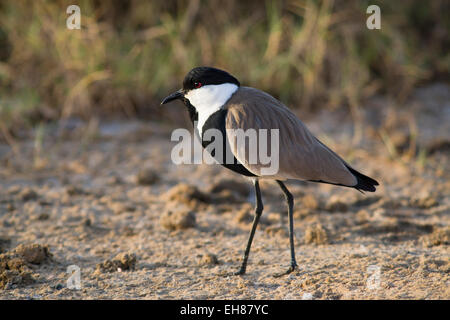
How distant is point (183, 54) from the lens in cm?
666

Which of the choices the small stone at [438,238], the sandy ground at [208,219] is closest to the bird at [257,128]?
the sandy ground at [208,219]

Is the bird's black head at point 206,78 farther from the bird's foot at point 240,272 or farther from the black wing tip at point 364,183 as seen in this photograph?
the bird's foot at point 240,272

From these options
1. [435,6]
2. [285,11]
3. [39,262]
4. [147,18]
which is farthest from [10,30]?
[435,6]

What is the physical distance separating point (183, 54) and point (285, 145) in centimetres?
325

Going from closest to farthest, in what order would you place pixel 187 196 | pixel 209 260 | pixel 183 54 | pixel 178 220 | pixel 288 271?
pixel 288 271
pixel 209 260
pixel 178 220
pixel 187 196
pixel 183 54

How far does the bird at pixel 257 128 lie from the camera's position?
3619mm

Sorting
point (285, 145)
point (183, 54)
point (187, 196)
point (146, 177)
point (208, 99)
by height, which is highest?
point (183, 54)

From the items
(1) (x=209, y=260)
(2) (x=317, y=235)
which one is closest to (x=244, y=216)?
(2) (x=317, y=235)

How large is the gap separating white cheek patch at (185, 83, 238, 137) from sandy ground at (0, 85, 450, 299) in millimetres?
910

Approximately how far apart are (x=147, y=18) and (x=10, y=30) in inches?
63.3

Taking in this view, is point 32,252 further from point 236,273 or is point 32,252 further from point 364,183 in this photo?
point 364,183

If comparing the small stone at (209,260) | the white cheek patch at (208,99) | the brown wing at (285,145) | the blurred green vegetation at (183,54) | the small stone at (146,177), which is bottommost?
the small stone at (209,260)

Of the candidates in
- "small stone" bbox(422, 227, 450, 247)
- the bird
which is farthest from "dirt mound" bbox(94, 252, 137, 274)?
"small stone" bbox(422, 227, 450, 247)
